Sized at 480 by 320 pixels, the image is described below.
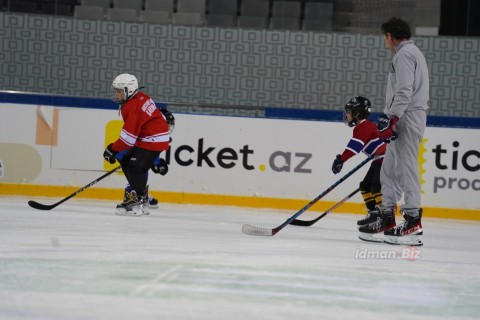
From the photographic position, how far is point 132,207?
624 cm

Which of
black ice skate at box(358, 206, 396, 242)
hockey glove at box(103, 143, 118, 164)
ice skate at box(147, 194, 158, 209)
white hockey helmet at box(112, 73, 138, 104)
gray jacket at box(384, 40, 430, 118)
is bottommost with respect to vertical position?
ice skate at box(147, 194, 158, 209)

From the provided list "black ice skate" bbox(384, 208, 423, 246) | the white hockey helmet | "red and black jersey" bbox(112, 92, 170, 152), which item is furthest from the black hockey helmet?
the white hockey helmet

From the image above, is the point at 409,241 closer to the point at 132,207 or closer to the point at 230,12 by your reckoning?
the point at 132,207

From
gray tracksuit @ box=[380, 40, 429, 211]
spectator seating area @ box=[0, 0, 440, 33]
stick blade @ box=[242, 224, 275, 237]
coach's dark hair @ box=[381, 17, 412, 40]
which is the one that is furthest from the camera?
spectator seating area @ box=[0, 0, 440, 33]

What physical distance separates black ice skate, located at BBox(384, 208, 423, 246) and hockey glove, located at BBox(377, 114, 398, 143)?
0.41 m

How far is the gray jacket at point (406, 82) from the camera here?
15.9 feet

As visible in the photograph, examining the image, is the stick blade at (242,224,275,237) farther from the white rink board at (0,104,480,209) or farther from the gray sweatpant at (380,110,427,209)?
the white rink board at (0,104,480,209)

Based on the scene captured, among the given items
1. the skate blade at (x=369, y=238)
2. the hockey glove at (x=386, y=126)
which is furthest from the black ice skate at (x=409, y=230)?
the hockey glove at (x=386, y=126)

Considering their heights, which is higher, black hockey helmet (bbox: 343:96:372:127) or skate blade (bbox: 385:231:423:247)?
black hockey helmet (bbox: 343:96:372:127)

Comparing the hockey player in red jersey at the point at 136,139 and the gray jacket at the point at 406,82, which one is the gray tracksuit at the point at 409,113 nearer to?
the gray jacket at the point at 406,82

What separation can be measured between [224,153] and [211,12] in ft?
8.69

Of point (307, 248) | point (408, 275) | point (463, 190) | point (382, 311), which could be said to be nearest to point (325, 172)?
point (463, 190)

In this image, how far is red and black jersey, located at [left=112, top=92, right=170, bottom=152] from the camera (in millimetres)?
6086

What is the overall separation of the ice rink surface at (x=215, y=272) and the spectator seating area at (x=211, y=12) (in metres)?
3.91
